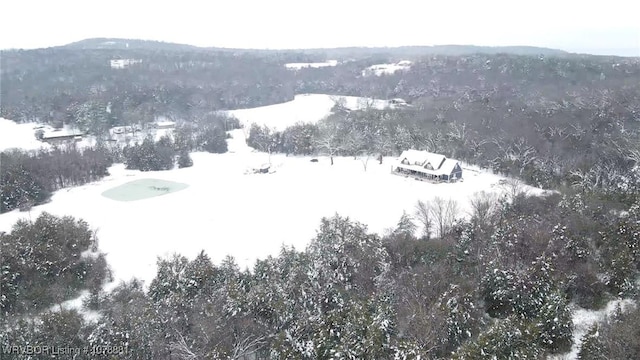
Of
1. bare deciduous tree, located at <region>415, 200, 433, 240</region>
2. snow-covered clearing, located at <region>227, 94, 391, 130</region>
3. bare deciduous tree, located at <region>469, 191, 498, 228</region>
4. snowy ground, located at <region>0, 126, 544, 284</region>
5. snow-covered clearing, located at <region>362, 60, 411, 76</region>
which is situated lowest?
snowy ground, located at <region>0, 126, 544, 284</region>

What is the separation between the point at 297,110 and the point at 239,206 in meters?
47.9

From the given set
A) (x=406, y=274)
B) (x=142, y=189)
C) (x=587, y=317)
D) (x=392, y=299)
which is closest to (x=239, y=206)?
(x=142, y=189)

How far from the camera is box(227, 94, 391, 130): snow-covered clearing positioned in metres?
71.3

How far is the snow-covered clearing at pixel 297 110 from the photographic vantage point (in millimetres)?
71312

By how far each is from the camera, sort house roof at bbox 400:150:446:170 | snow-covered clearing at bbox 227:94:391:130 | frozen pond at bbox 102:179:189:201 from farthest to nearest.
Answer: snow-covered clearing at bbox 227:94:391:130 → house roof at bbox 400:150:446:170 → frozen pond at bbox 102:179:189:201

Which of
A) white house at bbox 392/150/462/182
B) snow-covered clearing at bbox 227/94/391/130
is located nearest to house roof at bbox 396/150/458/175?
white house at bbox 392/150/462/182

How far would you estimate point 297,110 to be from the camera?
8006 centimetres

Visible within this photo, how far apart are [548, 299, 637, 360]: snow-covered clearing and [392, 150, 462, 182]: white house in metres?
21.9

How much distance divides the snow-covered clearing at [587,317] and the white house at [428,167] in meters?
21.9

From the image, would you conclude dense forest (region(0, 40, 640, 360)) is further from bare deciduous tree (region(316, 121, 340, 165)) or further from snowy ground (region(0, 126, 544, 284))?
snowy ground (region(0, 126, 544, 284))

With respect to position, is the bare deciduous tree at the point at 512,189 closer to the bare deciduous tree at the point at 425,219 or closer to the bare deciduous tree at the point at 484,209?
the bare deciduous tree at the point at 484,209

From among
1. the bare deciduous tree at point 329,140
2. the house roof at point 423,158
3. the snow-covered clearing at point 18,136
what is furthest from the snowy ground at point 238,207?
the snow-covered clearing at point 18,136

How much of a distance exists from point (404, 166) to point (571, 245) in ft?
75.9

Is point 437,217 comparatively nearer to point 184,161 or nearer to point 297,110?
point 184,161
